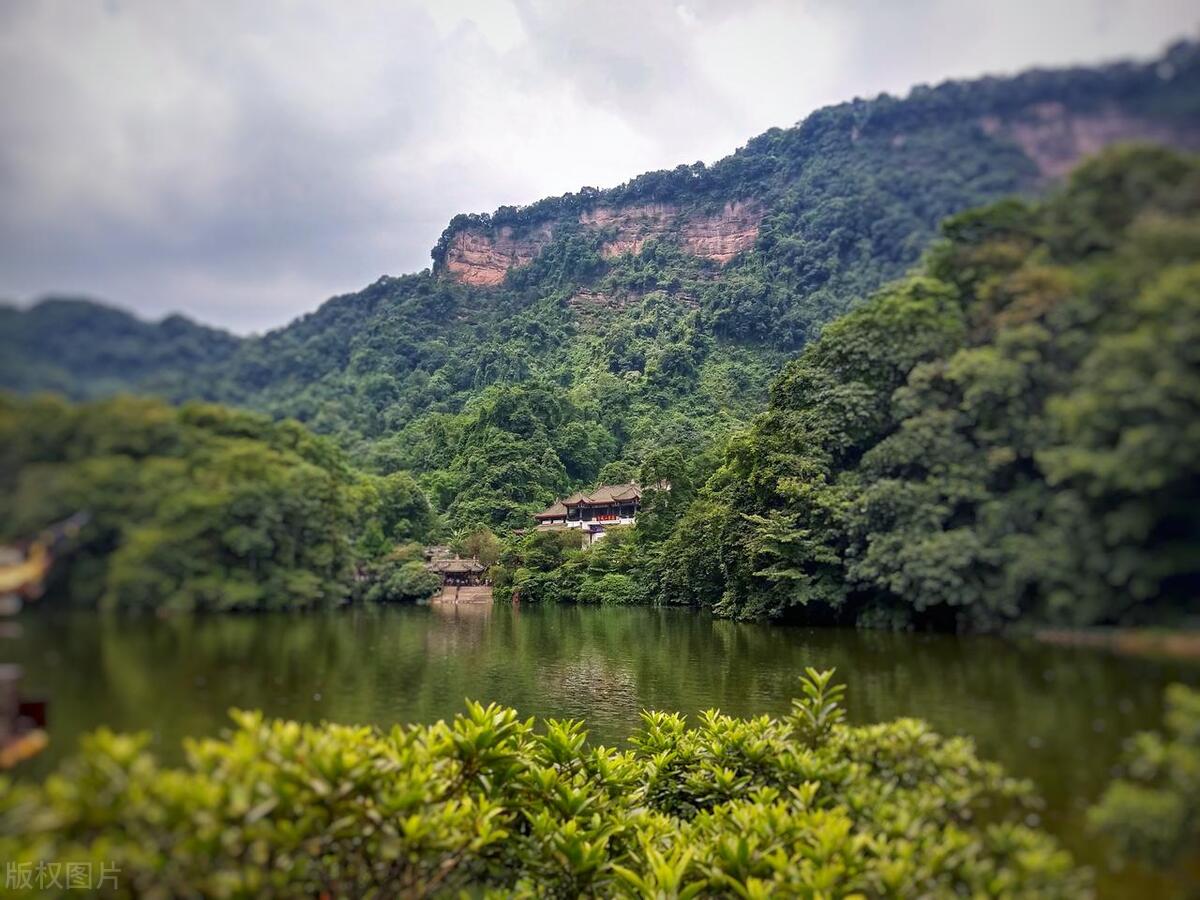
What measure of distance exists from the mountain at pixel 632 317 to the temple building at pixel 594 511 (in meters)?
0.34

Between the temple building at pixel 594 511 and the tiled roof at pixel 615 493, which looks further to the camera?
the tiled roof at pixel 615 493

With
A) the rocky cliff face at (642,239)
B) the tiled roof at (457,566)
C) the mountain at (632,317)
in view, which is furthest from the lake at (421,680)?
the rocky cliff face at (642,239)

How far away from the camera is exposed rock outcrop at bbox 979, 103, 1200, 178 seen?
3.07 metres

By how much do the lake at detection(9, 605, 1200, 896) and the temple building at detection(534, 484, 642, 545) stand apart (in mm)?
3249

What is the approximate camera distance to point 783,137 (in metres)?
6.15

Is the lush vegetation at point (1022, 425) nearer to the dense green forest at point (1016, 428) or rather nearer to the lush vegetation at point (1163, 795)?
the dense green forest at point (1016, 428)

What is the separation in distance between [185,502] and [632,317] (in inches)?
298

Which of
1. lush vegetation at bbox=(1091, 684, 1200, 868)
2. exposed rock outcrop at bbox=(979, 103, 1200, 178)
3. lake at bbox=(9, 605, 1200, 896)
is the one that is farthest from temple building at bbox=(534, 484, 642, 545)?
lush vegetation at bbox=(1091, 684, 1200, 868)

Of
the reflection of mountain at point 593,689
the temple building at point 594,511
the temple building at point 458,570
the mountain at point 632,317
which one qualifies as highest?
the mountain at point 632,317

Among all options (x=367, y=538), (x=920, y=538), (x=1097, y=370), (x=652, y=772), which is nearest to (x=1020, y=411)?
(x=1097, y=370)

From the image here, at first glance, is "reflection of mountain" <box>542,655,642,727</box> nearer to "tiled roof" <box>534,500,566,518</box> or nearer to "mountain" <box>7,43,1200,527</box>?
"tiled roof" <box>534,500,566,518</box>

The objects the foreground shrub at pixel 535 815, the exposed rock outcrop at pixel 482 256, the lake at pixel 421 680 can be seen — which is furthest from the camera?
the exposed rock outcrop at pixel 482 256

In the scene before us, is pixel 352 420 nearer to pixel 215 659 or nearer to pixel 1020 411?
pixel 215 659

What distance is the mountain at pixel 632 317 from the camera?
3.44 meters
